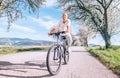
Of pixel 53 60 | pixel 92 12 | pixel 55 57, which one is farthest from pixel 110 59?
pixel 92 12

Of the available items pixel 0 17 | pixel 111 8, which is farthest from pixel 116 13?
pixel 0 17

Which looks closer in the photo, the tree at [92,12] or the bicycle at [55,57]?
the bicycle at [55,57]

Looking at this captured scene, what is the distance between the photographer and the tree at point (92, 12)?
37688mm

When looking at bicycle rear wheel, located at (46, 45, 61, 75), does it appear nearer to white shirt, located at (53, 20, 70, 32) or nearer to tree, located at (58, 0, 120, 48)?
white shirt, located at (53, 20, 70, 32)

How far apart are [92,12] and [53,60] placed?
29729mm

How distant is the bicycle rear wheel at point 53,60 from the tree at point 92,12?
2843 centimetres

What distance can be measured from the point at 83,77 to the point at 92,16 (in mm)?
29038

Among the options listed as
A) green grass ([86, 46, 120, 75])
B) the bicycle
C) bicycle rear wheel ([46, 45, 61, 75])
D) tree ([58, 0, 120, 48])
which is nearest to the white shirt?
the bicycle

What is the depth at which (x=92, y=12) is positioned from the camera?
38.1m

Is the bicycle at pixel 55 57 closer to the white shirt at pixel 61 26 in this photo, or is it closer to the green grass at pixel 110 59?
the white shirt at pixel 61 26

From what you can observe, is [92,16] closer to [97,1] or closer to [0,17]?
[97,1]

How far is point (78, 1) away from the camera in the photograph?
38094 millimetres

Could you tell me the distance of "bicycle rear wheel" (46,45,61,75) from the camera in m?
8.52

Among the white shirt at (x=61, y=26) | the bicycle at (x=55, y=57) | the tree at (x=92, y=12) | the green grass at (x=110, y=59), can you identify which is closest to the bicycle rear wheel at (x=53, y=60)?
the bicycle at (x=55, y=57)
